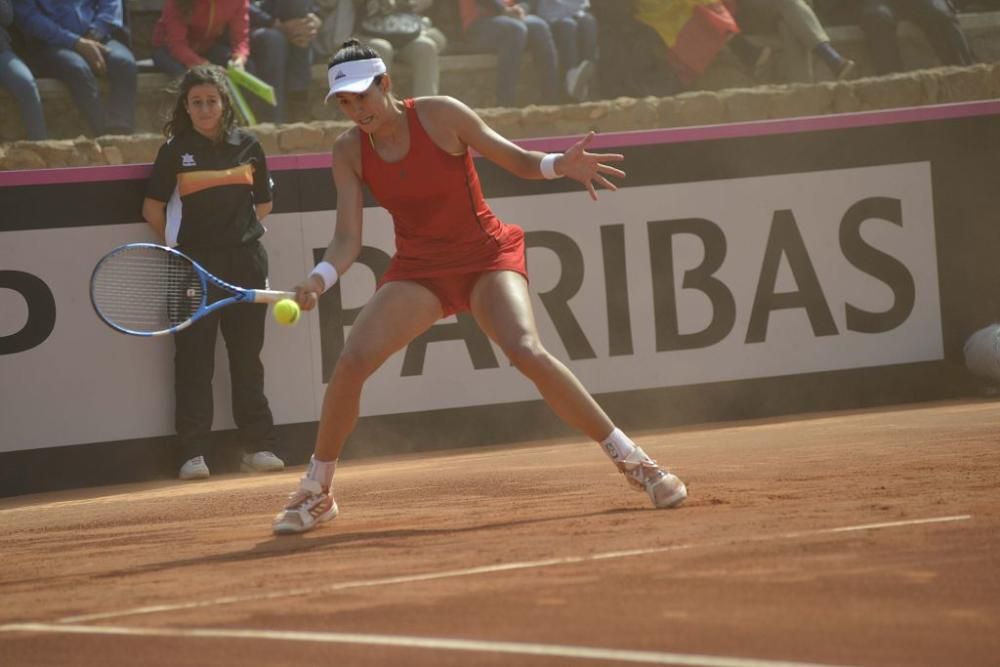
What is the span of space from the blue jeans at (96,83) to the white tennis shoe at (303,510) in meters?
5.03

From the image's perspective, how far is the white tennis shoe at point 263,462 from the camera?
29.1 feet

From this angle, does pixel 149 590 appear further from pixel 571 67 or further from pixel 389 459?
pixel 571 67

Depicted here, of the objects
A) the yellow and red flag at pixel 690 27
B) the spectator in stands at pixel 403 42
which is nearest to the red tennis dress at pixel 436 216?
the spectator in stands at pixel 403 42

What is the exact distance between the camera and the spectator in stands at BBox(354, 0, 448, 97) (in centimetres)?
1115

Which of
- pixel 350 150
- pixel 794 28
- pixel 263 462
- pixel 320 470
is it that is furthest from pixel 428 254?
pixel 794 28

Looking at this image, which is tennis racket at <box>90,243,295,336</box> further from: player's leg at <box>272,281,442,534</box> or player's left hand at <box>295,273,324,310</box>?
player's left hand at <box>295,273,324,310</box>

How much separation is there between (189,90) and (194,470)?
2122 millimetres

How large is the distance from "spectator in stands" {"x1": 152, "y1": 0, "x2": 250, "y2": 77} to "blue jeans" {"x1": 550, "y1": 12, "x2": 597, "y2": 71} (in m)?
2.40

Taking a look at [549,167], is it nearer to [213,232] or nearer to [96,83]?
[213,232]

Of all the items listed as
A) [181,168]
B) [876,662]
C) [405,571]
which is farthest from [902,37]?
[876,662]

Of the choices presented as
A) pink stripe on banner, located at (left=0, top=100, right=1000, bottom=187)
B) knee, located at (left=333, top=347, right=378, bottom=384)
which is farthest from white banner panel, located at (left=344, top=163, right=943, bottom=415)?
knee, located at (left=333, top=347, right=378, bottom=384)

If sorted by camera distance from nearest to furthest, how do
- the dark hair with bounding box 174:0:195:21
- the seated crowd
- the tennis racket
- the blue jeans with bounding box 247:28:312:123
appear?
the tennis racket
the seated crowd
the dark hair with bounding box 174:0:195:21
the blue jeans with bounding box 247:28:312:123

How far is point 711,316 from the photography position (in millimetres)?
9602

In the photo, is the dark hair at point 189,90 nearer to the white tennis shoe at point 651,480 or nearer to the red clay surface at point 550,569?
the red clay surface at point 550,569
